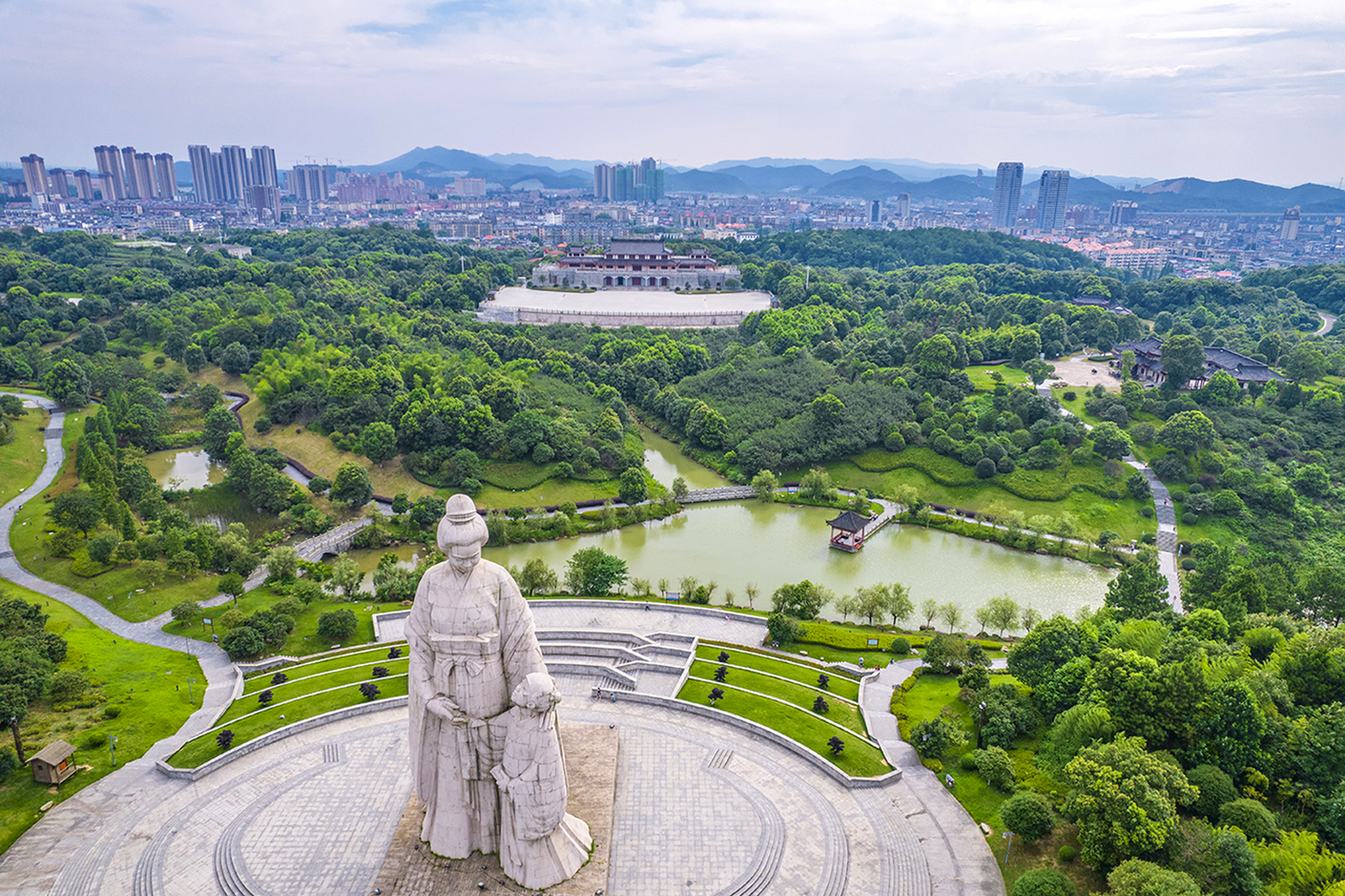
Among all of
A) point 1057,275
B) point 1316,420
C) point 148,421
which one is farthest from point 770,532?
point 1057,275

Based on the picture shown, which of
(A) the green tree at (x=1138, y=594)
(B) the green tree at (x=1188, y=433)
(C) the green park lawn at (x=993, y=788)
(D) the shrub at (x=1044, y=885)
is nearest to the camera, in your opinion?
(D) the shrub at (x=1044, y=885)

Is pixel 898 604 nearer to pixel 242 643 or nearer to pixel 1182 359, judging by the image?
pixel 242 643

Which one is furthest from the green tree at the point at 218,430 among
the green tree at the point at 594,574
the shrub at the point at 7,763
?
the shrub at the point at 7,763

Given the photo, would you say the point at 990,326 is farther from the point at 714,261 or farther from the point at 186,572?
the point at 186,572

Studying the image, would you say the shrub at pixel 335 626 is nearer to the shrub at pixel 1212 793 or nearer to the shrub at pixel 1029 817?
the shrub at pixel 1029 817

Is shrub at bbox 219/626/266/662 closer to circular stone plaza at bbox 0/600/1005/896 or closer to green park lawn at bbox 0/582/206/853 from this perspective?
green park lawn at bbox 0/582/206/853

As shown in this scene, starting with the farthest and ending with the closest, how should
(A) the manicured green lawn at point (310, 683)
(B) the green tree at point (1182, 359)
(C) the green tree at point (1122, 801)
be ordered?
(B) the green tree at point (1182, 359), (A) the manicured green lawn at point (310, 683), (C) the green tree at point (1122, 801)

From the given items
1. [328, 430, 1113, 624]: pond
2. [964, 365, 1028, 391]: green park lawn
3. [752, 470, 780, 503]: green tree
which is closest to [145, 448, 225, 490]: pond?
[328, 430, 1113, 624]: pond

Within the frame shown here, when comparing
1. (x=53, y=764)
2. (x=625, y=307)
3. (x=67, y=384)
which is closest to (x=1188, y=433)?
(x=625, y=307)
